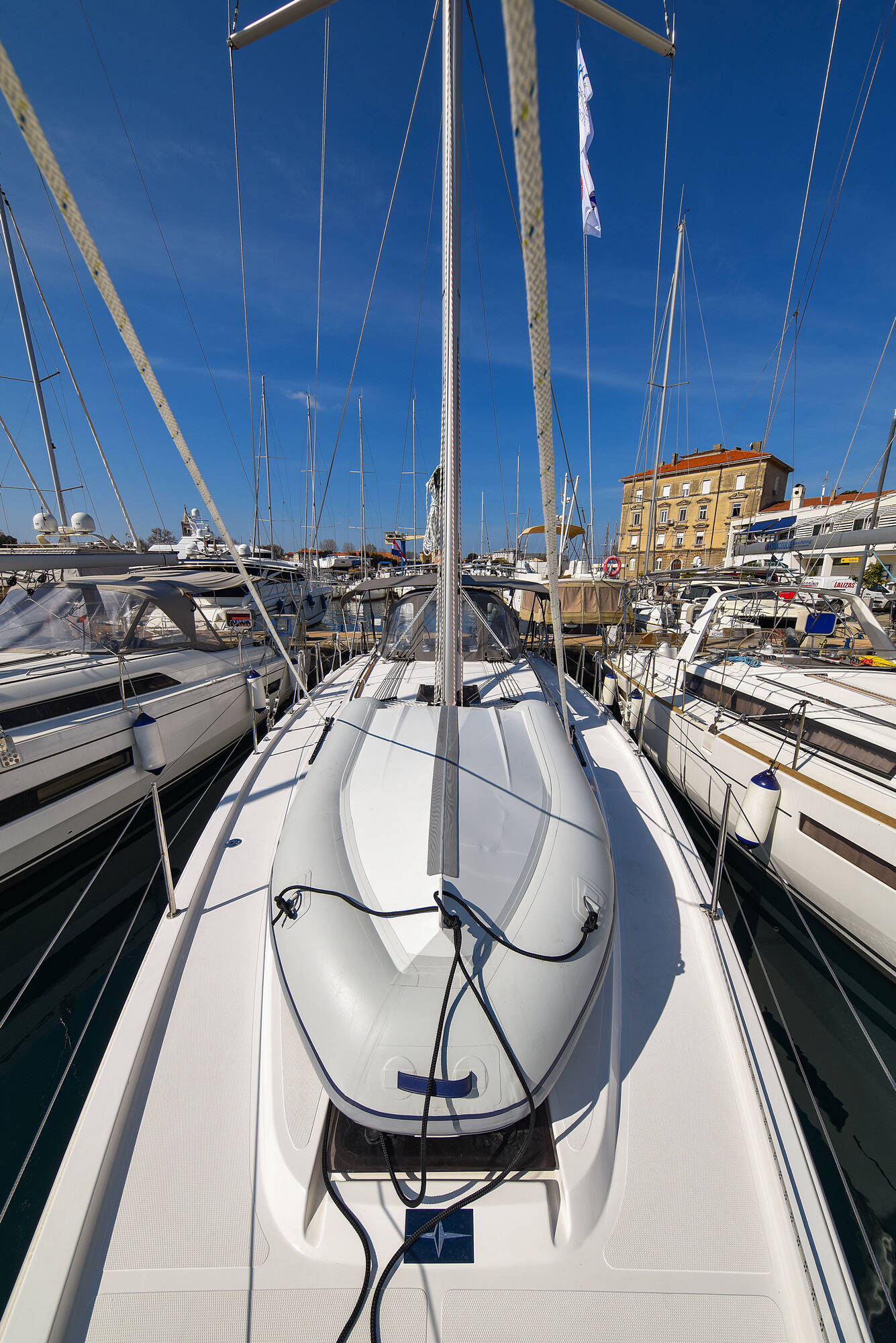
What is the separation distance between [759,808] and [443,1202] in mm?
3457

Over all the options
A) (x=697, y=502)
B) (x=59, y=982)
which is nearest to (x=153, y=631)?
(x=59, y=982)

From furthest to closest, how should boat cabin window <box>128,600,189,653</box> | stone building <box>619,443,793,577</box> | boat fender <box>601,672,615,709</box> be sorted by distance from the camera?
stone building <box>619,443,793,577</box>, boat fender <box>601,672,615,709</box>, boat cabin window <box>128,600,189,653</box>

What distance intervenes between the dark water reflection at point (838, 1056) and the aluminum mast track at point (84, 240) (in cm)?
360

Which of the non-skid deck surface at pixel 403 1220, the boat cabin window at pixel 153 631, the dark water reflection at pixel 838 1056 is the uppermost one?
the boat cabin window at pixel 153 631

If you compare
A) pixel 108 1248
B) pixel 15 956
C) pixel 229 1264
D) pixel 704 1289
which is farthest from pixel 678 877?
pixel 15 956

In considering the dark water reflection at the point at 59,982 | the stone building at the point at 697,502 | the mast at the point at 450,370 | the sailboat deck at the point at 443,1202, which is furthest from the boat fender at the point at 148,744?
the stone building at the point at 697,502

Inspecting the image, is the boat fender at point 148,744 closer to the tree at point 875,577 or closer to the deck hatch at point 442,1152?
the deck hatch at point 442,1152

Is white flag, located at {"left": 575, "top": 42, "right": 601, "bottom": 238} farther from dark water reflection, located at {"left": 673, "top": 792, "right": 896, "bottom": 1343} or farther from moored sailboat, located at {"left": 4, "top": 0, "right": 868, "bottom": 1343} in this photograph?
dark water reflection, located at {"left": 673, "top": 792, "right": 896, "bottom": 1343}

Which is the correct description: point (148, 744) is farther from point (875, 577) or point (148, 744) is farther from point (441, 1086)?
point (875, 577)

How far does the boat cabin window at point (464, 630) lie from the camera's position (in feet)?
16.3

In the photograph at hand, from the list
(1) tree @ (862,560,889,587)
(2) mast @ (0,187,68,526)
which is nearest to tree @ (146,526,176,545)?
(2) mast @ (0,187,68,526)

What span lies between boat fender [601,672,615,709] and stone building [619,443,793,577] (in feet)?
107

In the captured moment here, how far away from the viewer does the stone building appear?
38.3 meters

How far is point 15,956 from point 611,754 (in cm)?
473
